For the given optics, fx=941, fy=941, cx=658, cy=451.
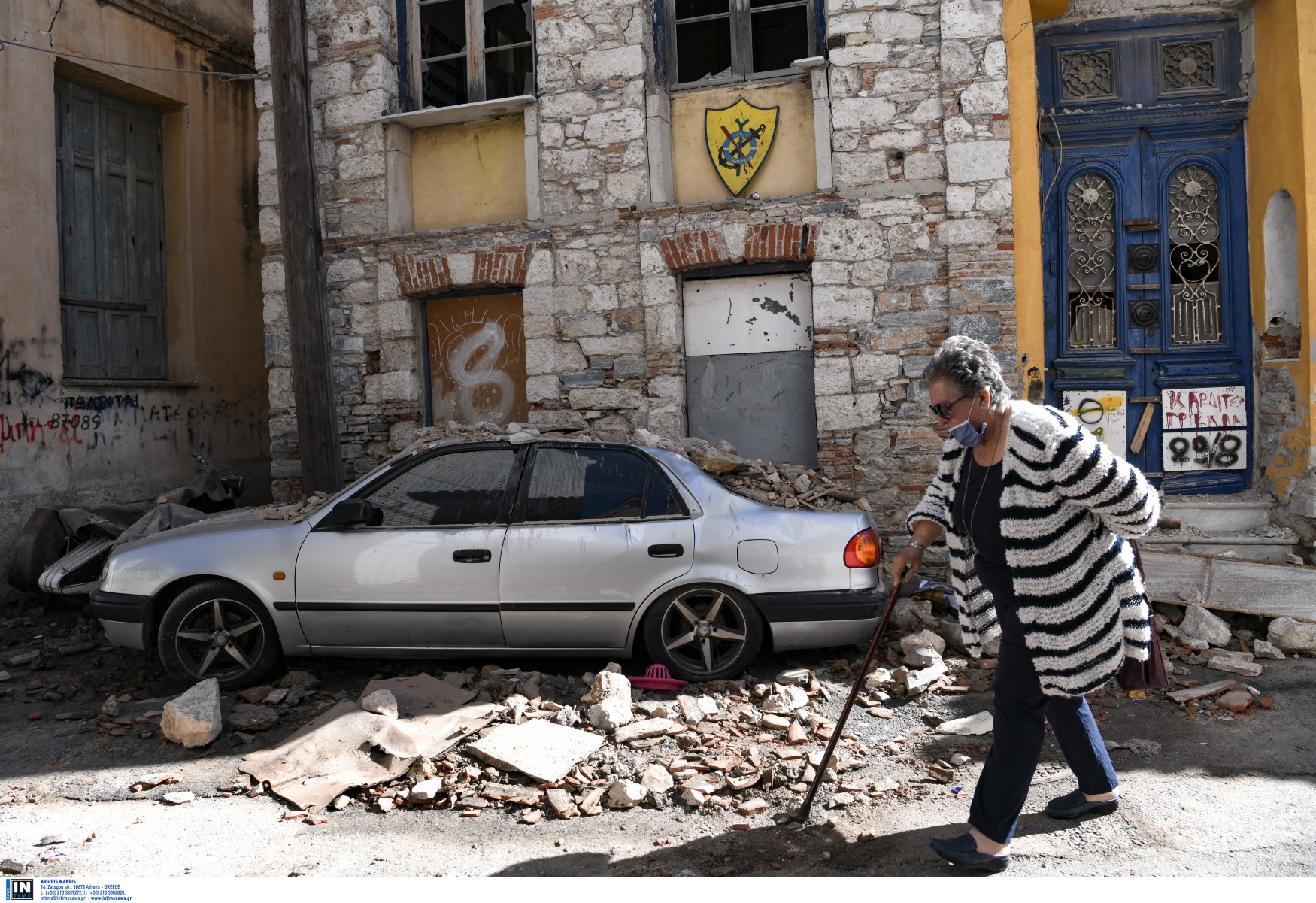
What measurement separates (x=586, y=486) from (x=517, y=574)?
0.66 meters

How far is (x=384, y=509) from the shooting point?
5664mm

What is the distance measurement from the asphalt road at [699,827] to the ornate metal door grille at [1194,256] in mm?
4242

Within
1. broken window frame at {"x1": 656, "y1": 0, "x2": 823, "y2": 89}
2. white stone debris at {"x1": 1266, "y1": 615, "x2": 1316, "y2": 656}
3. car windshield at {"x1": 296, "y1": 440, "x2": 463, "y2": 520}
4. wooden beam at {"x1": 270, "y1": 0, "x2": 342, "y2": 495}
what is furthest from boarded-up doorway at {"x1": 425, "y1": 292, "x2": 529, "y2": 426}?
white stone debris at {"x1": 1266, "y1": 615, "x2": 1316, "y2": 656}

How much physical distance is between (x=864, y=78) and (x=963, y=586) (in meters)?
5.78

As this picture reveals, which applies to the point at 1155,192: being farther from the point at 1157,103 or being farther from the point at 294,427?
the point at 294,427

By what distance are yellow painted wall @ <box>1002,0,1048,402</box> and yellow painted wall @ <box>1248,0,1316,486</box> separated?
1.84 meters

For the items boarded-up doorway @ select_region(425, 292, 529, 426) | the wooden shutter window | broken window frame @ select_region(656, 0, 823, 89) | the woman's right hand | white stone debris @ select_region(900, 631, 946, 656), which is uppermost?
broken window frame @ select_region(656, 0, 823, 89)

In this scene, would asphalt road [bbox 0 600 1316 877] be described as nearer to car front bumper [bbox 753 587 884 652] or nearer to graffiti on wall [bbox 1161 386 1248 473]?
car front bumper [bbox 753 587 884 652]

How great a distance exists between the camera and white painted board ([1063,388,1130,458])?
8.30 m

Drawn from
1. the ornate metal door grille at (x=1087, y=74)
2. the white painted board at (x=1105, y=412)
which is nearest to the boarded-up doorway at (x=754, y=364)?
the white painted board at (x=1105, y=412)

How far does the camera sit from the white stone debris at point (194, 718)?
4.75 metres

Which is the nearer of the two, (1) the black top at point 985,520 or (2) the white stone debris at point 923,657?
(1) the black top at point 985,520

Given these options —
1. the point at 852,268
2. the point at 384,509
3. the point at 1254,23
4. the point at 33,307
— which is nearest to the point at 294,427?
the point at 33,307

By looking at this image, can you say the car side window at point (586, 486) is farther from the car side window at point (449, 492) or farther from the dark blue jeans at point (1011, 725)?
the dark blue jeans at point (1011, 725)
